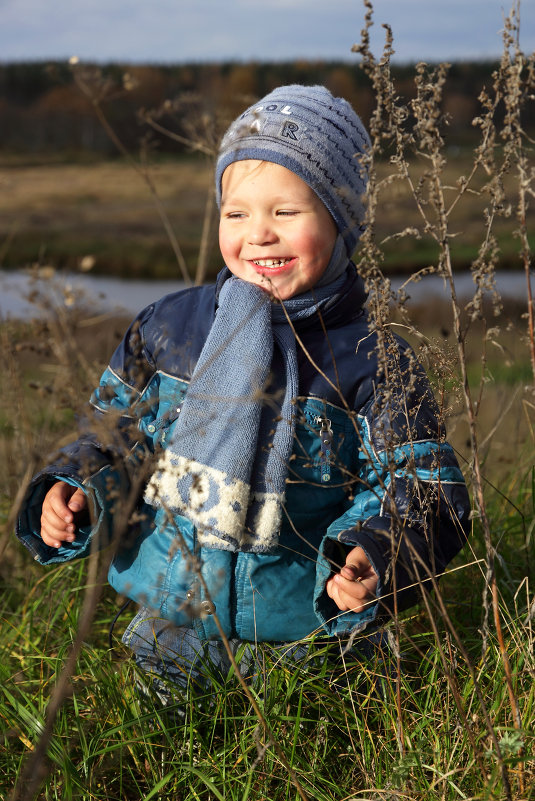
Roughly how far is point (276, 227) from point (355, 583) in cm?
100

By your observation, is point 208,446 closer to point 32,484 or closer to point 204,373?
point 204,373

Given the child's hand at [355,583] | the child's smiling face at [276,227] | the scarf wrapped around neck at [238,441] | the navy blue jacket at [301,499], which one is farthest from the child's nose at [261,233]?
the child's hand at [355,583]

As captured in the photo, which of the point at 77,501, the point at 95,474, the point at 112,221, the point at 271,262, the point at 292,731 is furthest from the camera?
the point at 112,221

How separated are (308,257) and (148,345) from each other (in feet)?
1.79

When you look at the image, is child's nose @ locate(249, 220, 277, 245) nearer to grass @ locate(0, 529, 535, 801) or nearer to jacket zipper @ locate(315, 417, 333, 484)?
jacket zipper @ locate(315, 417, 333, 484)

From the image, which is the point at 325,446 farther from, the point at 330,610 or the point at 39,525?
the point at 39,525

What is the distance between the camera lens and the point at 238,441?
6.57 feet

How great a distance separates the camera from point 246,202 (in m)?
2.16

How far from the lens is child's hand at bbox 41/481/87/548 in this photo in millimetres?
2064

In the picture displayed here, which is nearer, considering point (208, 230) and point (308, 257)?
point (308, 257)

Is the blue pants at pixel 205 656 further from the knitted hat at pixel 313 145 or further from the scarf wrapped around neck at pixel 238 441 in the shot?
the knitted hat at pixel 313 145

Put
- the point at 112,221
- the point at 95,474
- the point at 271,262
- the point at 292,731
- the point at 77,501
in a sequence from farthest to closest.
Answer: the point at 112,221
the point at 271,262
the point at 77,501
the point at 95,474
the point at 292,731

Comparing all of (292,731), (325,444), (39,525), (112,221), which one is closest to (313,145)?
(325,444)

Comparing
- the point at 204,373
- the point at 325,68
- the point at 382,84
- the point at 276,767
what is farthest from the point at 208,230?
the point at 325,68
